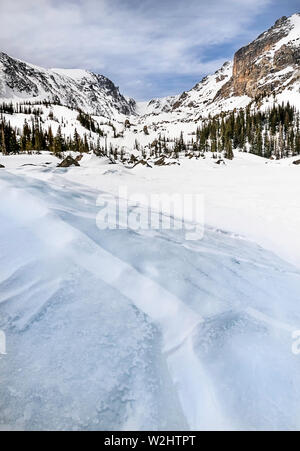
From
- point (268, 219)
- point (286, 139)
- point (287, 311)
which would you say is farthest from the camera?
point (286, 139)

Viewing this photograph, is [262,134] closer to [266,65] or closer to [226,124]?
[226,124]

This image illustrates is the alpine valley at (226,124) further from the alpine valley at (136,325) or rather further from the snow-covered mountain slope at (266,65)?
the alpine valley at (136,325)

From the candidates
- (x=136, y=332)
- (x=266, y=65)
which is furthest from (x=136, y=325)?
(x=266, y=65)

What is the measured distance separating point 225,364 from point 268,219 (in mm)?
6199

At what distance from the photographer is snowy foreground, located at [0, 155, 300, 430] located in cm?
169

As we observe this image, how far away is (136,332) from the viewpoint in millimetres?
2264

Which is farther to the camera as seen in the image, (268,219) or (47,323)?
(268,219)

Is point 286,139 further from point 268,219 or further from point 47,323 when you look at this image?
point 47,323

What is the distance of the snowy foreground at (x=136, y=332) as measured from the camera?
169 cm

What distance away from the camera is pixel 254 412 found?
5.64 feet
